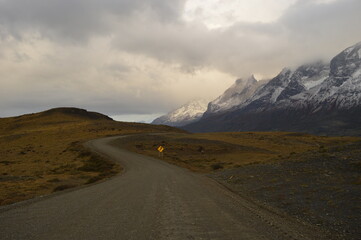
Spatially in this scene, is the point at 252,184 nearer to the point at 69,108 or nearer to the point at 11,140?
the point at 11,140

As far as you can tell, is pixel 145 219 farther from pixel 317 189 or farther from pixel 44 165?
pixel 44 165

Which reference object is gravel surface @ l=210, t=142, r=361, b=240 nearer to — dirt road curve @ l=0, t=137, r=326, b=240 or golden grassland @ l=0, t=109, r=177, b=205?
dirt road curve @ l=0, t=137, r=326, b=240

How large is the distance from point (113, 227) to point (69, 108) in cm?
16814

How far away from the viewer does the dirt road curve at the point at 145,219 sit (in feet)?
30.7

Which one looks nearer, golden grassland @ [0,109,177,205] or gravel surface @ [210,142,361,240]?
gravel surface @ [210,142,361,240]

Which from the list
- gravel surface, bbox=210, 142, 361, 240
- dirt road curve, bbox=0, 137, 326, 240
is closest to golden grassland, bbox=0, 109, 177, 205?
dirt road curve, bbox=0, 137, 326, 240

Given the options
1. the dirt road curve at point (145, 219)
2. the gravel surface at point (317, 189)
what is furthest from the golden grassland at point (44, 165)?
the gravel surface at point (317, 189)

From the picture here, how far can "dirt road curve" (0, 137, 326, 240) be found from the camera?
30.7 ft

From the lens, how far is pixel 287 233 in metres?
9.65

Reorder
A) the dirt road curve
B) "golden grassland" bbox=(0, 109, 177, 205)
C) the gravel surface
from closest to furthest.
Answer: the dirt road curve → the gravel surface → "golden grassland" bbox=(0, 109, 177, 205)

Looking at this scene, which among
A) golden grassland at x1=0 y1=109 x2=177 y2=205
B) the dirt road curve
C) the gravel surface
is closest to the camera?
the dirt road curve

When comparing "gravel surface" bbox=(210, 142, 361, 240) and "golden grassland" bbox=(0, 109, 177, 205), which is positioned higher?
"golden grassland" bbox=(0, 109, 177, 205)

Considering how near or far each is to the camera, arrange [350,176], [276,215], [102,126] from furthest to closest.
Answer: [102,126]
[350,176]
[276,215]

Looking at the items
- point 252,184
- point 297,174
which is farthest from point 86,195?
point 297,174
